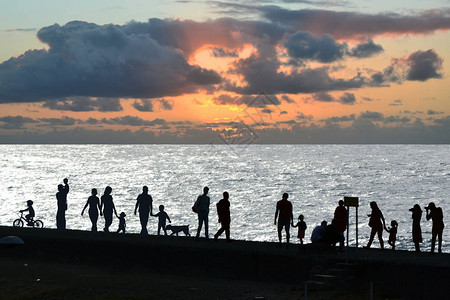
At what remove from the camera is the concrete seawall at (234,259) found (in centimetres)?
1625

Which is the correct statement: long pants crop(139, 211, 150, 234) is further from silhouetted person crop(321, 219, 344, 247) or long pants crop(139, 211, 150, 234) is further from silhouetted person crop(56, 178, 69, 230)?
silhouetted person crop(321, 219, 344, 247)

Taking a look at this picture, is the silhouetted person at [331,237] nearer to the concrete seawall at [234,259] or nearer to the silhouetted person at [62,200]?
the concrete seawall at [234,259]

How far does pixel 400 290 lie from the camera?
53.4ft

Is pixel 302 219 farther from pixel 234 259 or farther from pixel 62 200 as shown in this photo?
pixel 62 200

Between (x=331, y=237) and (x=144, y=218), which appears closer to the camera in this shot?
(x=331, y=237)

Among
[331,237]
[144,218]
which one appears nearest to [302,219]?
[331,237]

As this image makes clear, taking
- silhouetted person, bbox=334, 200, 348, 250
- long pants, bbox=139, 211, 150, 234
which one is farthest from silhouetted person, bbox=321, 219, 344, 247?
long pants, bbox=139, 211, 150, 234

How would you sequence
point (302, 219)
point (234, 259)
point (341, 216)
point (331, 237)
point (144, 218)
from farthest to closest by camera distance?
point (144, 218), point (302, 219), point (341, 216), point (234, 259), point (331, 237)

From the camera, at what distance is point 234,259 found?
18734 millimetres

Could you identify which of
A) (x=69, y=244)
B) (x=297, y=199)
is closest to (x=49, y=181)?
(x=297, y=199)

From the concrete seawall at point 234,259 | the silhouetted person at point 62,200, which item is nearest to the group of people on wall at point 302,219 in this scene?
the silhouetted person at point 62,200

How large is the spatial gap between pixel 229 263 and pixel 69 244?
19.1ft

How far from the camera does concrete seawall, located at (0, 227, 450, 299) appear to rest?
16.2 meters

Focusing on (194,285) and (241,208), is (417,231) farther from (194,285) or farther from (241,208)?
(241,208)
